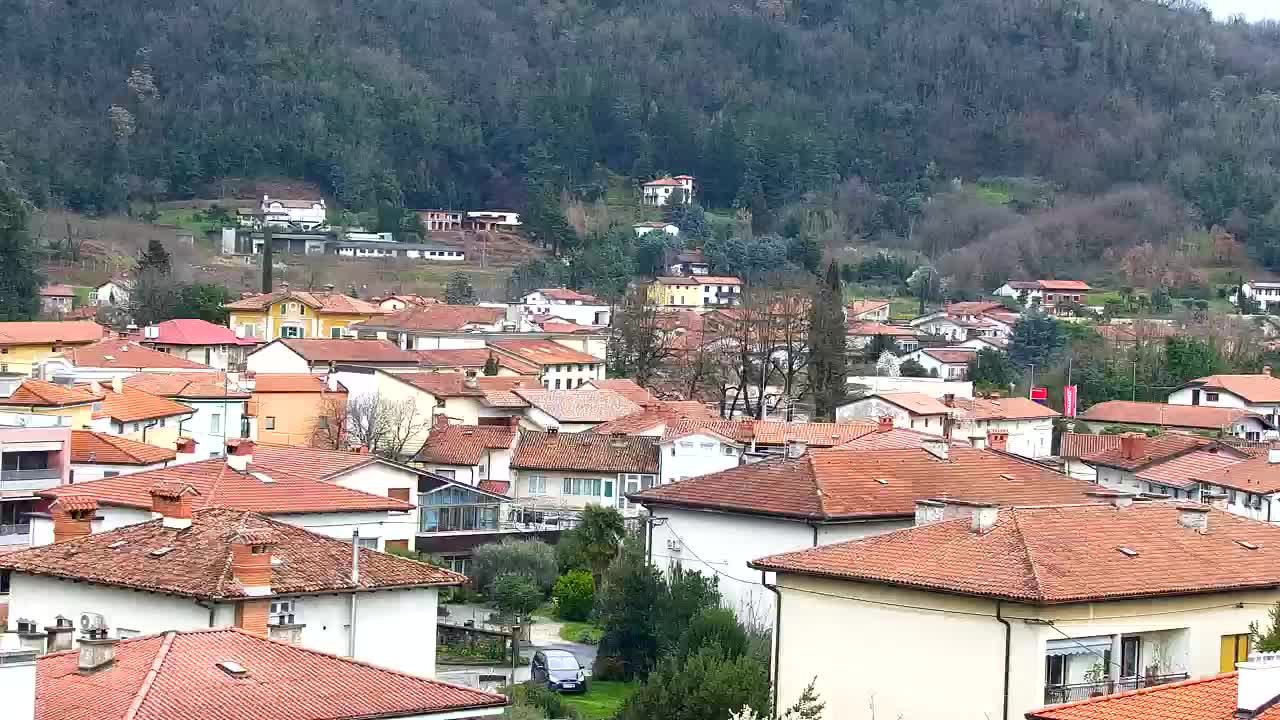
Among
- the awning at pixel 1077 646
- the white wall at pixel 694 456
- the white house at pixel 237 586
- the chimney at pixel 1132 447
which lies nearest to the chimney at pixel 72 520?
the white house at pixel 237 586

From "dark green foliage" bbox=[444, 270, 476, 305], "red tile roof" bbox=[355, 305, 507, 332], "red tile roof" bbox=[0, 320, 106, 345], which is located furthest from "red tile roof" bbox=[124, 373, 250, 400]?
"dark green foliage" bbox=[444, 270, 476, 305]

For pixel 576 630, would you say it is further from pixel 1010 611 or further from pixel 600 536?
pixel 1010 611

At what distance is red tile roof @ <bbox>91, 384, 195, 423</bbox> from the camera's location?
1705 inches

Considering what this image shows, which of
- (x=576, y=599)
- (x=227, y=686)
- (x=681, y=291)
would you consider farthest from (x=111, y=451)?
(x=681, y=291)

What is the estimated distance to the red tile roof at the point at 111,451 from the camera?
119 feet

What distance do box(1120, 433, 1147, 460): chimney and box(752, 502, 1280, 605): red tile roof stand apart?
30053 millimetres

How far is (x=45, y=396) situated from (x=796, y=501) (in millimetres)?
19384

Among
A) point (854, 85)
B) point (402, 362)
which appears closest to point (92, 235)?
point (402, 362)

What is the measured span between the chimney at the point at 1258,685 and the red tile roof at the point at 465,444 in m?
32.7

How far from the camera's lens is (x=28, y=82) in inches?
6393

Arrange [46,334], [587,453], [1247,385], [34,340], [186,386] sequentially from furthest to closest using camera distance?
1. [1247,385]
2. [46,334]
3. [34,340]
4. [186,386]
5. [587,453]

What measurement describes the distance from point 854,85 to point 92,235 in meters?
77.0

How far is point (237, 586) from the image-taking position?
1820 cm

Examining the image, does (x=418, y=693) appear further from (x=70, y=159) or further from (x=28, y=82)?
(x=28, y=82)
